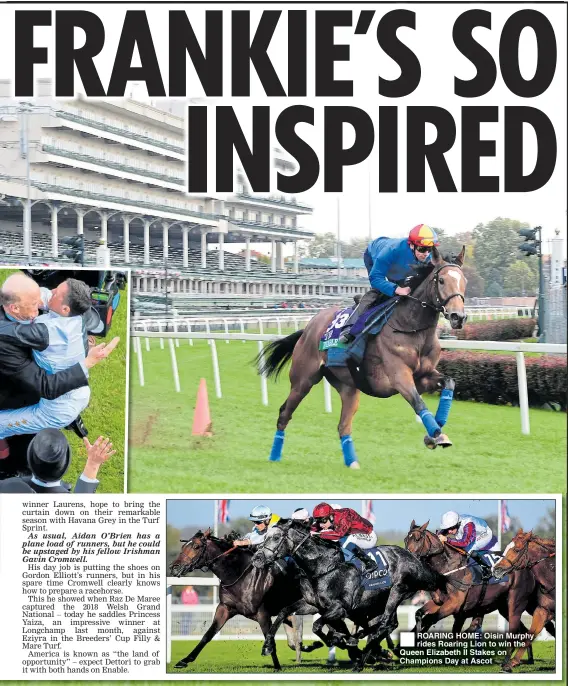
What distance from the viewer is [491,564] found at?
7.59 m

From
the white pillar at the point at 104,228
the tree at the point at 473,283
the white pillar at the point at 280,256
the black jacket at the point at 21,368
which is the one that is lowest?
the black jacket at the point at 21,368

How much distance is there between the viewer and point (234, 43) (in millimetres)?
7766

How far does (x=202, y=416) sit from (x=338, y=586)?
159cm

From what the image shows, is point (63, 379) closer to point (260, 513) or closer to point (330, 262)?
point (260, 513)

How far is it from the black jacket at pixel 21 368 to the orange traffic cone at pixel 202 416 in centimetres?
102

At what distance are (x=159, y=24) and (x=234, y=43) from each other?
1.74 ft

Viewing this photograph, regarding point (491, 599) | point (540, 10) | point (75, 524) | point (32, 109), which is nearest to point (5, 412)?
point (75, 524)

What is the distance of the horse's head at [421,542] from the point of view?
7.49 meters

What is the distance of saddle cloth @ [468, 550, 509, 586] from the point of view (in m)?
7.55

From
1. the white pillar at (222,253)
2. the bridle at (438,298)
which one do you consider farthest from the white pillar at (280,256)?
the bridle at (438,298)

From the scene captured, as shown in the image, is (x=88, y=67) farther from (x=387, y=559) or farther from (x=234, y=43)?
(x=387, y=559)

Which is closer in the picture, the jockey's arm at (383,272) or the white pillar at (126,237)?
the jockey's arm at (383,272)

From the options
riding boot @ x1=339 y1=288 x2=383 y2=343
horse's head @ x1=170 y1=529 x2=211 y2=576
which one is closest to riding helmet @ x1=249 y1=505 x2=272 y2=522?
horse's head @ x1=170 y1=529 x2=211 y2=576

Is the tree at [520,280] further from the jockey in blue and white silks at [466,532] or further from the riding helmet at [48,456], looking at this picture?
the riding helmet at [48,456]
